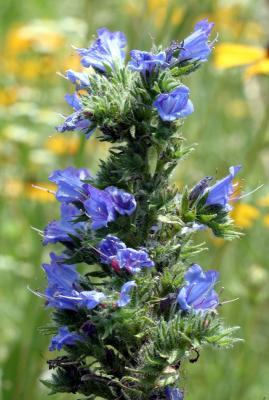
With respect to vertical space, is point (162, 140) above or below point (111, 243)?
above

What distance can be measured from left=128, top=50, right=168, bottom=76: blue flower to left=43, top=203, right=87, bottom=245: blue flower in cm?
81

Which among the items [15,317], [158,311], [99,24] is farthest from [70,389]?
[99,24]

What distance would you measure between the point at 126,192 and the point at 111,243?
29cm

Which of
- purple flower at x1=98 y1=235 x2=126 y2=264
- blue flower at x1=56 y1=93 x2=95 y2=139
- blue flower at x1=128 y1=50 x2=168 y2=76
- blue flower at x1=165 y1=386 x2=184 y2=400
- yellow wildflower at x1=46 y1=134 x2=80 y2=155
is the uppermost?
yellow wildflower at x1=46 y1=134 x2=80 y2=155

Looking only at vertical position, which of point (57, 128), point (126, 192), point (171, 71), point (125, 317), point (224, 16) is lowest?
point (125, 317)

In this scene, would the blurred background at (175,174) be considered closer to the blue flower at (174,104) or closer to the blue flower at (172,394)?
the blue flower at (172,394)

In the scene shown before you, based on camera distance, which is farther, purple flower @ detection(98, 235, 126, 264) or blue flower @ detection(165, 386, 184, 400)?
blue flower @ detection(165, 386, 184, 400)

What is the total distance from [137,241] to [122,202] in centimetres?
23

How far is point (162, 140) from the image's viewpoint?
3.63 meters

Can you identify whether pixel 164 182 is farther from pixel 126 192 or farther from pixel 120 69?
pixel 120 69

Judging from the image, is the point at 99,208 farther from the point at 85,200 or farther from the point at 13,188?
the point at 13,188

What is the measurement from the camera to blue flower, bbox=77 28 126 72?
12.9ft

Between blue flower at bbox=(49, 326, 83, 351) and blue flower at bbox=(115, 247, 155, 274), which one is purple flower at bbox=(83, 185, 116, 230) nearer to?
blue flower at bbox=(115, 247, 155, 274)

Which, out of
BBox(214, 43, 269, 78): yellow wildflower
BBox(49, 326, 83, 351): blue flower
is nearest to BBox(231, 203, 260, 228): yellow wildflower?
BBox(214, 43, 269, 78): yellow wildflower
